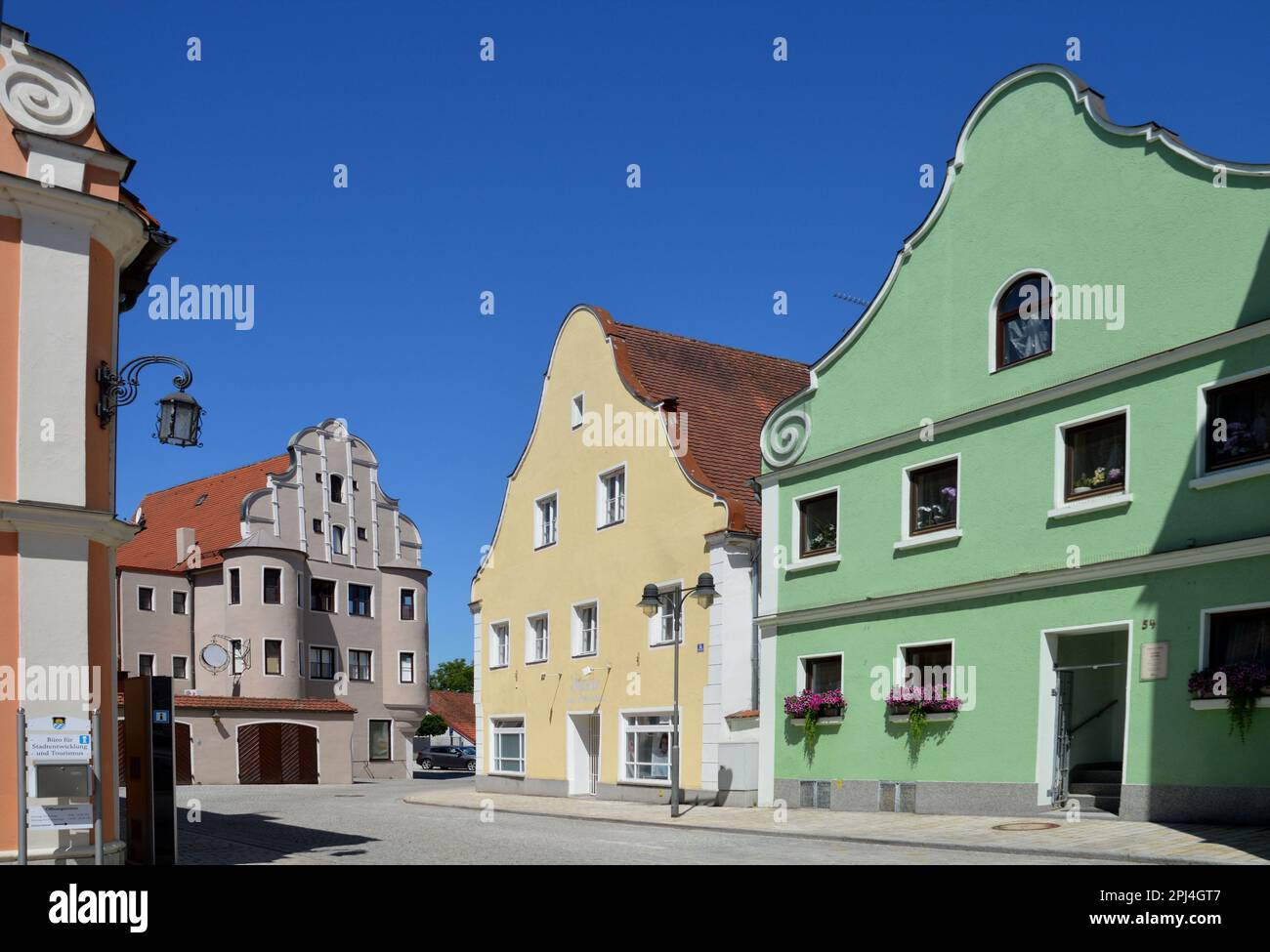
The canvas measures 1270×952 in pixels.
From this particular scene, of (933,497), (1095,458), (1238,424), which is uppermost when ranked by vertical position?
(1238,424)

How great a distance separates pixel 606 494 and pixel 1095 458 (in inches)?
569

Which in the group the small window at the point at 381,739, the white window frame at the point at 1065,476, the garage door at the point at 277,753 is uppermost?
the white window frame at the point at 1065,476

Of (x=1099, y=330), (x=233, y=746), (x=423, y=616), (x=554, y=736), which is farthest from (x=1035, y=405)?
(x=423, y=616)

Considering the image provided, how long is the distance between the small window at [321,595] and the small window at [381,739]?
524 cm

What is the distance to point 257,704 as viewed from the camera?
4306 centimetres

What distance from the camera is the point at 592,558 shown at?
100.0ft

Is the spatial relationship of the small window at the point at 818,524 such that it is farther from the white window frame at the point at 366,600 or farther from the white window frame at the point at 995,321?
the white window frame at the point at 366,600

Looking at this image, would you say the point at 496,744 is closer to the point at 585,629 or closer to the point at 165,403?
the point at 585,629

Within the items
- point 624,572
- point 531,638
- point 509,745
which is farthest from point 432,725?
point 624,572

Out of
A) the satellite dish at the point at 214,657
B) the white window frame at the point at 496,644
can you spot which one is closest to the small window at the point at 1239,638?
the white window frame at the point at 496,644

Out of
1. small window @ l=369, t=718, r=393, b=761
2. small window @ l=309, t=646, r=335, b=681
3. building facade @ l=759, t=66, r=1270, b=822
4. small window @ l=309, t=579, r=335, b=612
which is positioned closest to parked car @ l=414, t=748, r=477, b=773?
small window @ l=369, t=718, r=393, b=761

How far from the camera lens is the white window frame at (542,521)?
107 feet

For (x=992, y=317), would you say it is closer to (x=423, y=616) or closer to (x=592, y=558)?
(x=592, y=558)
